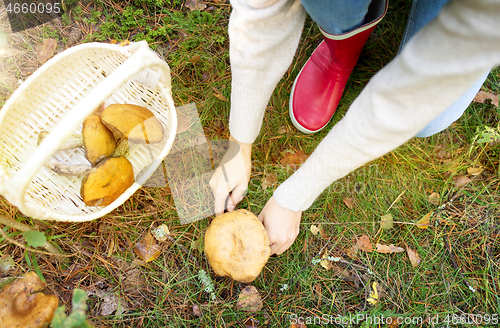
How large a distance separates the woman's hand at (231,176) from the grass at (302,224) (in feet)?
0.64

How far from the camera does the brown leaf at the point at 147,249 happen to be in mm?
2045

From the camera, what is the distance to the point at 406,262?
2.19 m

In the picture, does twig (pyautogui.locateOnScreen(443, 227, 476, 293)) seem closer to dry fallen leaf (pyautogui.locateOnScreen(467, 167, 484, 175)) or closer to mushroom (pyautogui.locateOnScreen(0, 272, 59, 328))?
dry fallen leaf (pyautogui.locateOnScreen(467, 167, 484, 175))

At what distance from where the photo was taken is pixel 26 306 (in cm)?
148

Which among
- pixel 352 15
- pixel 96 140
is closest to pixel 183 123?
pixel 96 140

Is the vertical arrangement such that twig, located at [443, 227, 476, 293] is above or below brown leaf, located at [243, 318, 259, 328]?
below

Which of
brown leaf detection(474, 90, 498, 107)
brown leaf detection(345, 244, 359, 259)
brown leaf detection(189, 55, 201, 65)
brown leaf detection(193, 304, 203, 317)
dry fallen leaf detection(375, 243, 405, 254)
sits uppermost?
brown leaf detection(189, 55, 201, 65)

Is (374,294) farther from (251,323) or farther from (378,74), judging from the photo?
(378,74)

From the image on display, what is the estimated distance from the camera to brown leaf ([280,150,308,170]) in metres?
2.34

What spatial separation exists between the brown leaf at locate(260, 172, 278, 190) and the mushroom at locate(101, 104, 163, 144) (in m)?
0.93

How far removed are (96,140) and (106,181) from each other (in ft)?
0.84

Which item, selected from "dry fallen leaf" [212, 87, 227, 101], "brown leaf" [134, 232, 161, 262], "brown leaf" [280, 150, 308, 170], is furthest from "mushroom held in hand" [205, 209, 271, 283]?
"dry fallen leaf" [212, 87, 227, 101]

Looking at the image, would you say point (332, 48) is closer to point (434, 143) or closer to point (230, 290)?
point (434, 143)

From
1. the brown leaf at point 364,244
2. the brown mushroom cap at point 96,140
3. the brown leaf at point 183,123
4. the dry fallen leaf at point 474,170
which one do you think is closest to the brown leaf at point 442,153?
the dry fallen leaf at point 474,170
